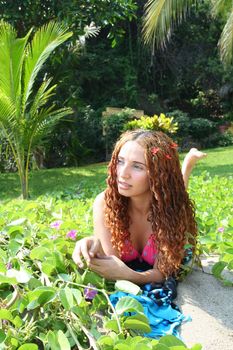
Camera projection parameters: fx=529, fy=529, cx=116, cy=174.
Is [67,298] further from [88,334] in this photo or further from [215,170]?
[215,170]

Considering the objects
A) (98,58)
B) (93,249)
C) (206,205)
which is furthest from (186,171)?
(98,58)

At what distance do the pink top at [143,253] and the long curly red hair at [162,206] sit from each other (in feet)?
0.10

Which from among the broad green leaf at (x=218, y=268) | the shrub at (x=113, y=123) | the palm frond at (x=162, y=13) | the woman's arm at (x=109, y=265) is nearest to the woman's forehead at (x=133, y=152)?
the woman's arm at (x=109, y=265)

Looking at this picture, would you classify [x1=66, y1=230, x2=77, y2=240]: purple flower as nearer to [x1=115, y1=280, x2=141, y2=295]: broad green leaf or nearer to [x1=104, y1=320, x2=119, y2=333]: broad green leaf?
[x1=115, y1=280, x2=141, y2=295]: broad green leaf

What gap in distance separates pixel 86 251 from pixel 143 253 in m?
0.44

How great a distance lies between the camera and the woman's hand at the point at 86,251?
174 cm

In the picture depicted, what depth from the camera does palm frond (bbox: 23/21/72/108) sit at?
619cm

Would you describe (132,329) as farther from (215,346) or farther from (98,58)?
(98,58)

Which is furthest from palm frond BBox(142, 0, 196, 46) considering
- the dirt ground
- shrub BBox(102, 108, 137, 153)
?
the dirt ground

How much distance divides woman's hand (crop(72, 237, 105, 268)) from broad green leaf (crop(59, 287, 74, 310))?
1.03 feet

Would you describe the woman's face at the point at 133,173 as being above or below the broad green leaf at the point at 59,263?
above

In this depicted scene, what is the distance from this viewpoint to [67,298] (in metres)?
1.40

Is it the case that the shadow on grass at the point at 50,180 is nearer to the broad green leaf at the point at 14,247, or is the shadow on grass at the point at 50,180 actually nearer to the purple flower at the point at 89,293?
the broad green leaf at the point at 14,247

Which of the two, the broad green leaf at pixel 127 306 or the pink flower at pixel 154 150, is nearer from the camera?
the broad green leaf at pixel 127 306
